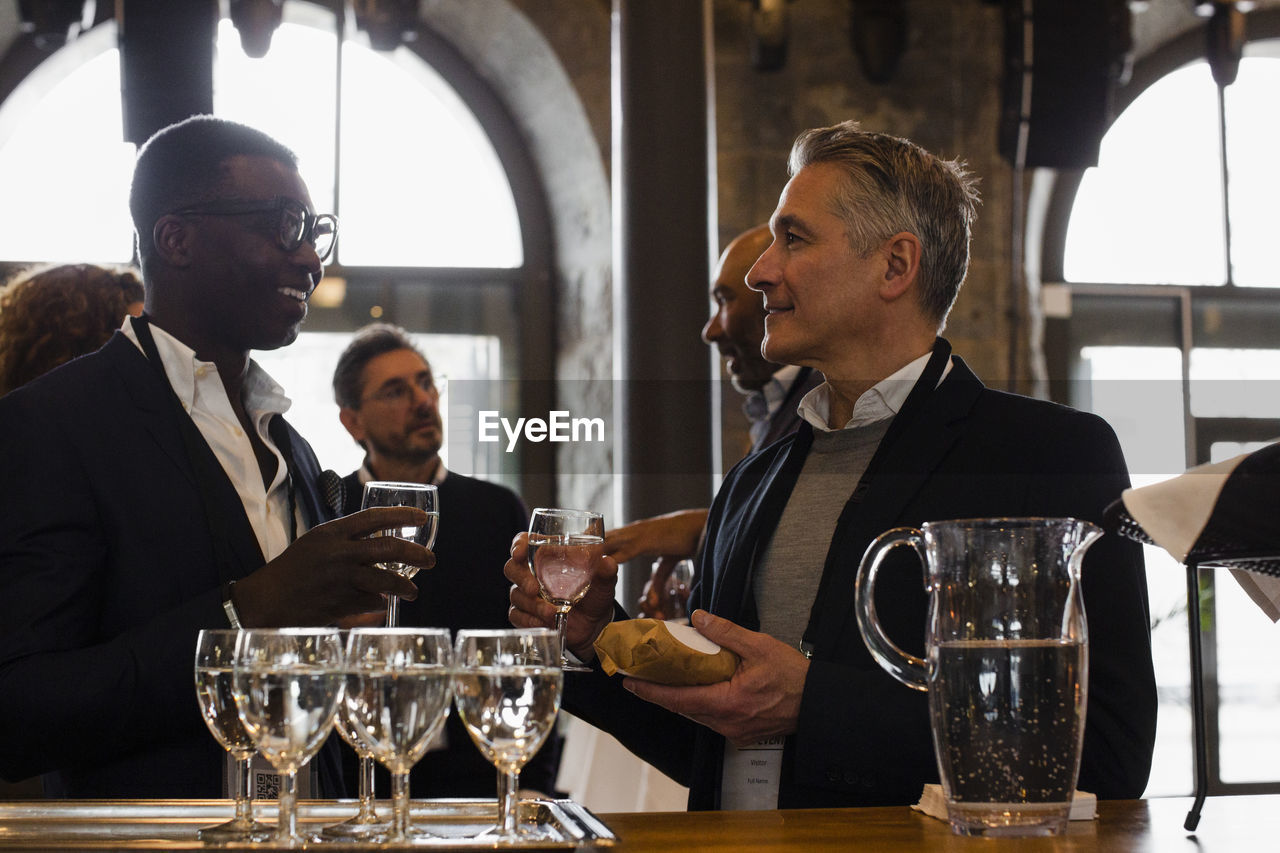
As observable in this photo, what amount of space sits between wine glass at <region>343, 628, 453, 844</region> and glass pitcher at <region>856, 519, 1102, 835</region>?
420mm

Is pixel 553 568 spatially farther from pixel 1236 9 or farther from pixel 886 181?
pixel 1236 9

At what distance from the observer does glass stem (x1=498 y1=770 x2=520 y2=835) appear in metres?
1.01

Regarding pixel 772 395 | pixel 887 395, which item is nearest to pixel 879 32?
pixel 772 395

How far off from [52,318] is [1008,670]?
199 cm

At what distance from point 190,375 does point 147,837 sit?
3.07ft

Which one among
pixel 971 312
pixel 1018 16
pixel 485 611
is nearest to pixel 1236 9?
pixel 1018 16

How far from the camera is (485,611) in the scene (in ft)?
9.97

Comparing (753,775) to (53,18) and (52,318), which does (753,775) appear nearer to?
(52,318)

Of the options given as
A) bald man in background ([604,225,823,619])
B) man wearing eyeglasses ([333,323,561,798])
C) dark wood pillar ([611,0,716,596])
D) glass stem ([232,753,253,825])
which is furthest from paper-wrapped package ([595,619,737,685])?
dark wood pillar ([611,0,716,596])

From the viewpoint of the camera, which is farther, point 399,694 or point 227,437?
point 227,437

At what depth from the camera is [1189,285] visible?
6680mm

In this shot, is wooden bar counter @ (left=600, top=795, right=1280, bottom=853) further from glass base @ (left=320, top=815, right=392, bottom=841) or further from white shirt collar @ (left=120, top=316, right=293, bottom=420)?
white shirt collar @ (left=120, top=316, right=293, bottom=420)

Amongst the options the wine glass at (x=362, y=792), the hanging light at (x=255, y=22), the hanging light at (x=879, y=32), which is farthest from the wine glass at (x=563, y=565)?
the hanging light at (x=879, y=32)

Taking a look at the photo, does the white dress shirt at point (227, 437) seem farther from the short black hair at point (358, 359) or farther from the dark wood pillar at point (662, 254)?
the dark wood pillar at point (662, 254)
